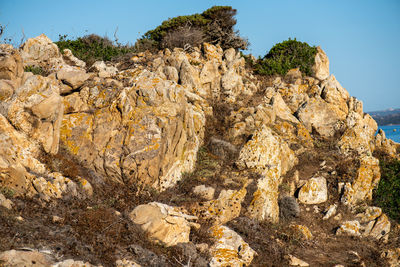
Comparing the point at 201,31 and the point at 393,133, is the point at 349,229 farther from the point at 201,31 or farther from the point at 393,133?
the point at 393,133

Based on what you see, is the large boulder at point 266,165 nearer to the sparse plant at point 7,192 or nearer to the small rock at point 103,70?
the small rock at point 103,70

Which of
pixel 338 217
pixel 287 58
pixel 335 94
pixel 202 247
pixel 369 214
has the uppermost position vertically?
pixel 287 58

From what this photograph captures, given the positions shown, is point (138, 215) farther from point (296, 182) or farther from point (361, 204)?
point (361, 204)

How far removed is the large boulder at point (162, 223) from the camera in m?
9.41

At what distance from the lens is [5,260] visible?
20.6ft

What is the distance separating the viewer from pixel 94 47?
21.7 m

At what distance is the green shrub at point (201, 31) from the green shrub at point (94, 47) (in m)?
2.70

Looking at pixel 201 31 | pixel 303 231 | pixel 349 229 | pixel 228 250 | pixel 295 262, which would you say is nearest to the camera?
pixel 228 250

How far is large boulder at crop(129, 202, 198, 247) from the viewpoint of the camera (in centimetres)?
941

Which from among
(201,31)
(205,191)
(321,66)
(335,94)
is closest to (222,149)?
(205,191)

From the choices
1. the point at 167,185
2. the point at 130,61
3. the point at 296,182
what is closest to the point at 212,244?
the point at 167,185

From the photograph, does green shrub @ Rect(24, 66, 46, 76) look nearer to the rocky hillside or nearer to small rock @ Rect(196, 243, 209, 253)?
the rocky hillside

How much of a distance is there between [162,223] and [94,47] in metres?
15.8

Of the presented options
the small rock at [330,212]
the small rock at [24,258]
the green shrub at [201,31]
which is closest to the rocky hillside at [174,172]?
the small rock at [24,258]
